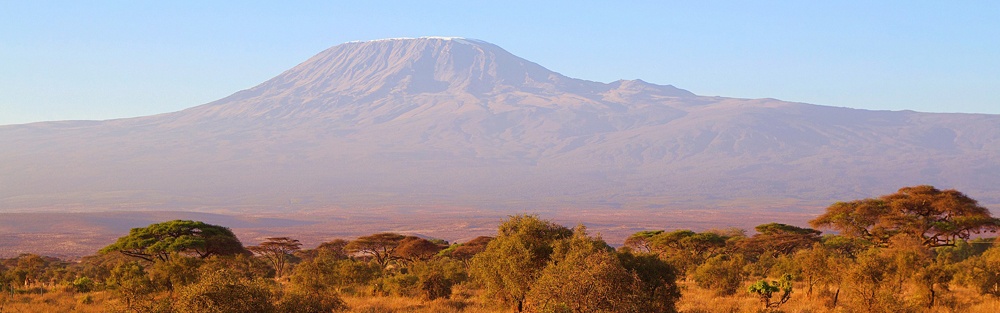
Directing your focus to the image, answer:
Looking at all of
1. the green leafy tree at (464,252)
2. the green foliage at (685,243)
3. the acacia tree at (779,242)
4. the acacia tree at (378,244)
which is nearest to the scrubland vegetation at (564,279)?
the green foliage at (685,243)

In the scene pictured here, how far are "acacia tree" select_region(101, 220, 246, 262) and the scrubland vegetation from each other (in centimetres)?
6

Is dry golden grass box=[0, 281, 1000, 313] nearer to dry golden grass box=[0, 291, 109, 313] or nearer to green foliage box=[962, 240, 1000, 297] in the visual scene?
dry golden grass box=[0, 291, 109, 313]


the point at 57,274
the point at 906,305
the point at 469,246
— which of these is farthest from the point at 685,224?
the point at 906,305

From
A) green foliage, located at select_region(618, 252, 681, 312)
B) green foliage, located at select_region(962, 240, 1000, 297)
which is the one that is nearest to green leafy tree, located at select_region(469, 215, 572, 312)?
green foliage, located at select_region(618, 252, 681, 312)

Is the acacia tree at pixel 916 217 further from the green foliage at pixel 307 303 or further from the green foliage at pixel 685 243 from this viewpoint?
the green foliage at pixel 307 303

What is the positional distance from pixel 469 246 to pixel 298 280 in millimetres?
22724

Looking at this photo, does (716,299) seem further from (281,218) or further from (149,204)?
(149,204)

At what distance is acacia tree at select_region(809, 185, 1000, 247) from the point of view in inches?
1425

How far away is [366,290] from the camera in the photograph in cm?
3130

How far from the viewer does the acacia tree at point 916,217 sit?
119 ft

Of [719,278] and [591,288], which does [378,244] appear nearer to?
[719,278]

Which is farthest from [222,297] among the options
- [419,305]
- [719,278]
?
[719,278]

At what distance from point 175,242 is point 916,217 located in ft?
106

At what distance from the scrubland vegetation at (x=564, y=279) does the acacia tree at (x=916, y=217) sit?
0.06 metres
